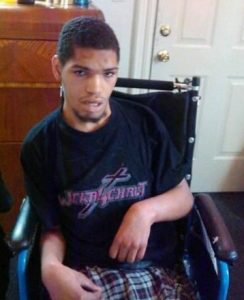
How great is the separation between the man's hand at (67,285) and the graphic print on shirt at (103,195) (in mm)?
157

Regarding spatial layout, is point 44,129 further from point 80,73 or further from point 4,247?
point 4,247

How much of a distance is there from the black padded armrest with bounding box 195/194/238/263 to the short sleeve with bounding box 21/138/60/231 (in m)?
0.41

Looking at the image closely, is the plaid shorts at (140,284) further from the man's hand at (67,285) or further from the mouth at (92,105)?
the mouth at (92,105)

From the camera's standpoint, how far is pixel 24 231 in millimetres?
1057

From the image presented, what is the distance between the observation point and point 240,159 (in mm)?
2664

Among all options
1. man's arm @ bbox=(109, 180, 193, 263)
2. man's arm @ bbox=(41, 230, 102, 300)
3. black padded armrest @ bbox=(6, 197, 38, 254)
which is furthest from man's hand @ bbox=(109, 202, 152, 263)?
black padded armrest @ bbox=(6, 197, 38, 254)

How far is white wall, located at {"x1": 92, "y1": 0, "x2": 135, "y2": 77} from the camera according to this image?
214cm

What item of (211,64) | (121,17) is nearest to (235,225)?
(211,64)

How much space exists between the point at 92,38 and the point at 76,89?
123 millimetres

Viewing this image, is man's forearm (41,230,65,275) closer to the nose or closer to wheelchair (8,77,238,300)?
wheelchair (8,77,238,300)

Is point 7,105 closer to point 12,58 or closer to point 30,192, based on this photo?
point 12,58

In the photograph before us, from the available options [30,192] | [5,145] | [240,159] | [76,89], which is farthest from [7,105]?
[240,159]

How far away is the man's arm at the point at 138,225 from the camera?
1.09 m

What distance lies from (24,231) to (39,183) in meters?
0.14
